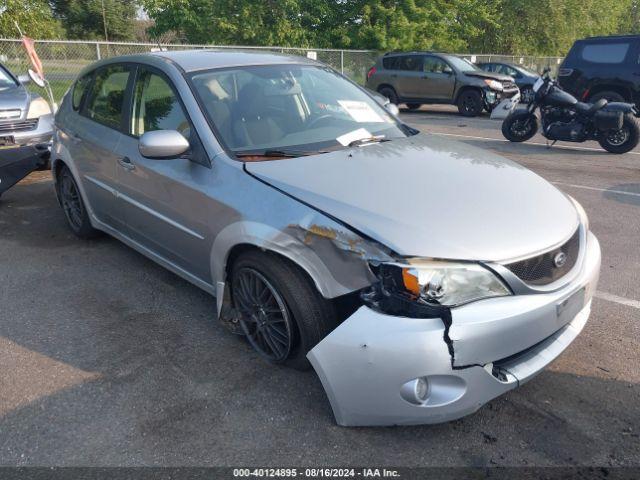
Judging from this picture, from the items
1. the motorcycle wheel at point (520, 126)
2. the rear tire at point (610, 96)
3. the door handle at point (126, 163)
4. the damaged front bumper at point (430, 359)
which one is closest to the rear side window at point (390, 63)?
the rear tire at point (610, 96)

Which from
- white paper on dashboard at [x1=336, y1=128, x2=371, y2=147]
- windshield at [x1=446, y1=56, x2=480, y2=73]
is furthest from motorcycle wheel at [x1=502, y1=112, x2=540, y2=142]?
white paper on dashboard at [x1=336, y1=128, x2=371, y2=147]

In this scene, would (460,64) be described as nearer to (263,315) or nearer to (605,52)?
Answer: (605,52)

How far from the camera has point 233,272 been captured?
309 cm

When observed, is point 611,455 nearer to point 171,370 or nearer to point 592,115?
point 171,370

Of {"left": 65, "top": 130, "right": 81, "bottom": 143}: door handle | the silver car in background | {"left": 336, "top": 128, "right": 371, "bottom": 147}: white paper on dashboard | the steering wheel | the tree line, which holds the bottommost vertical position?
the silver car in background

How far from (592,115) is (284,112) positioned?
735 cm

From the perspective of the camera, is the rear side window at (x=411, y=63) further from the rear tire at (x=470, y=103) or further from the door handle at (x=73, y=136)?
the door handle at (x=73, y=136)

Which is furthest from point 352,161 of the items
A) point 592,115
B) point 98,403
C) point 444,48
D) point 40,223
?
point 444,48

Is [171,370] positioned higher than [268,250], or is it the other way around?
[268,250]

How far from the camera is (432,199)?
8.86ft

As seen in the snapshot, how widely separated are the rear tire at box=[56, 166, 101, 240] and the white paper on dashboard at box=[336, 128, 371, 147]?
2.55m

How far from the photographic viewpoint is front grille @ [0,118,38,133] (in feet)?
21.0

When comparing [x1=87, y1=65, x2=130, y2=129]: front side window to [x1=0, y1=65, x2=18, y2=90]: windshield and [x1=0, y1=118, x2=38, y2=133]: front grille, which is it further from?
[x1=0, y1=65, x2=18, y2=90]: windshield

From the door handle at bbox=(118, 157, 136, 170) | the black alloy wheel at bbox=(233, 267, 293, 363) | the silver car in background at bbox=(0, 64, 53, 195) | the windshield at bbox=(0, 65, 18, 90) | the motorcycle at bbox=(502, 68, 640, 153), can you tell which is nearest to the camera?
the black alloy wheel at bbox=(233, 267, 293, 363)
